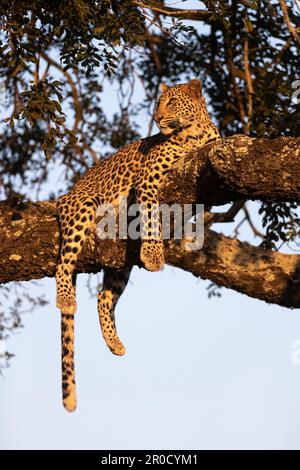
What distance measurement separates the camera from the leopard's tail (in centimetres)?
784

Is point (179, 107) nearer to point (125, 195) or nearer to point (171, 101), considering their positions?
point (171, 101)

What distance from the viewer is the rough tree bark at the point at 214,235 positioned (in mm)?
6246

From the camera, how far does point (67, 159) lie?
1188 cm

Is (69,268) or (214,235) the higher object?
(214,235)

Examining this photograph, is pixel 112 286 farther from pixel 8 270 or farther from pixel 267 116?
pixel 267 116

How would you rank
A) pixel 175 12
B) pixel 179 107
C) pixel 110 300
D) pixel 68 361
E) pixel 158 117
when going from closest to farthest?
pixel 68 361 → pixel 158 117 → pixel 179 107 → pixel 110 300 → pixel 175 12

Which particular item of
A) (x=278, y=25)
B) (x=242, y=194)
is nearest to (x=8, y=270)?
(x=242, y=194)

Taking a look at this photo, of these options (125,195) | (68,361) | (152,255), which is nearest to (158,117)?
(125,195)

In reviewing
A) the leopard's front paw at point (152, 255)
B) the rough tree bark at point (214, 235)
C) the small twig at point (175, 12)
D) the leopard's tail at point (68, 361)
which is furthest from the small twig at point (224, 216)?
the leopard's front paw at point (152, 255)

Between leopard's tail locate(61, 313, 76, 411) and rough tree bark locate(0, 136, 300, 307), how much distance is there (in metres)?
0.40

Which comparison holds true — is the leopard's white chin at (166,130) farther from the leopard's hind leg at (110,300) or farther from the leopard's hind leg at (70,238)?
the leopard's hind leg at (110,300)

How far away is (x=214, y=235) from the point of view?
29.9ft

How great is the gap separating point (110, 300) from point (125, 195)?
100 centimetres

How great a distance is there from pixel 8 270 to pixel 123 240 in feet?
3.21
